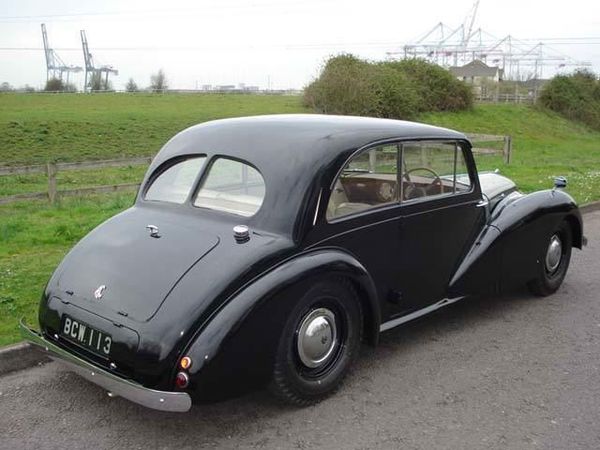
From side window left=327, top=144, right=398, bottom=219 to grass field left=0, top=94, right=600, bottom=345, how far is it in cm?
237

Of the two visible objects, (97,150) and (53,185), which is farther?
(97,150)

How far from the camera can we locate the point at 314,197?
3.79m

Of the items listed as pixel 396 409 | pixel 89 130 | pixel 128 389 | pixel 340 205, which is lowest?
pixel 396 409

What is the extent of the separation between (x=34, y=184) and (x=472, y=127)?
879 inches

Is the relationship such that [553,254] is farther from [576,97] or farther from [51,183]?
[576,97]

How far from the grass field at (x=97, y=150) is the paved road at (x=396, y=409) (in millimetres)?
981

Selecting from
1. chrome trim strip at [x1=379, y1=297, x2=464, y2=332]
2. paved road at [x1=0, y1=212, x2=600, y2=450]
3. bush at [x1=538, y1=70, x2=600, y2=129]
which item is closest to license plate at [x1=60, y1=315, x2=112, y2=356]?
paved road at [x1=0, y1=212, x2=600, y2=450]

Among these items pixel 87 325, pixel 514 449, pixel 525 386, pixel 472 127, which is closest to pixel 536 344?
pixel 525 386

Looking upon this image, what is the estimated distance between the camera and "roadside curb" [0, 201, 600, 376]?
4064 mm

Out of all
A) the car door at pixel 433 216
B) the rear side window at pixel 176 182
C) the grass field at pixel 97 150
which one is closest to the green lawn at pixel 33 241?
the grass field at pixel 97 150

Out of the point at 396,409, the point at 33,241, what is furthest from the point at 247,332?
the point at 33,241

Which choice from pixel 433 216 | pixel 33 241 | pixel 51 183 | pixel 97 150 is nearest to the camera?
pixel 433 216

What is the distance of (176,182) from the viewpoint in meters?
4.41

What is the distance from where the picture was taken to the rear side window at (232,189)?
3959 mm
